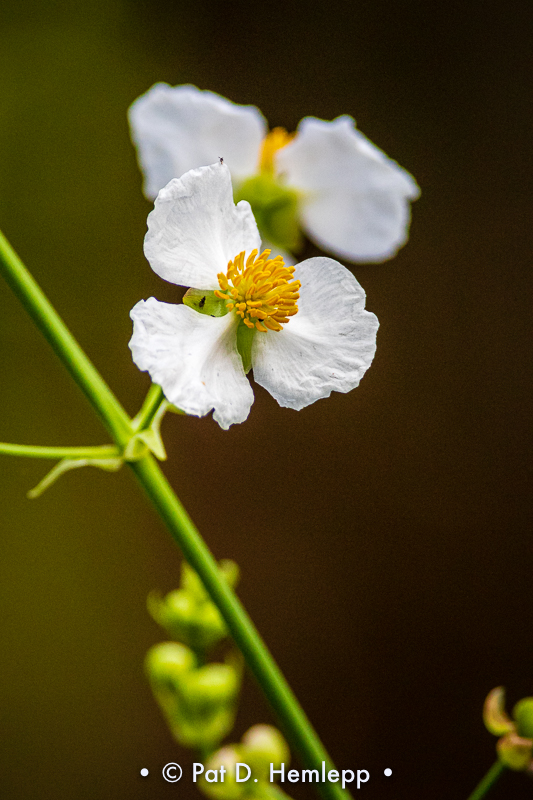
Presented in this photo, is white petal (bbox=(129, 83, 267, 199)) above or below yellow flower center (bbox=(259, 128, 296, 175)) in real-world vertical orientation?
above

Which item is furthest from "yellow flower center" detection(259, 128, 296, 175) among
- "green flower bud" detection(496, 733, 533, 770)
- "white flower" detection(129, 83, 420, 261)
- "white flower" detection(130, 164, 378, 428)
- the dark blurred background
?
the dark blurred background

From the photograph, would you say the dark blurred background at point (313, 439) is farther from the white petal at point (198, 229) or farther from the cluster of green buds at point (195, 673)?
the white petal at point (198, 229)

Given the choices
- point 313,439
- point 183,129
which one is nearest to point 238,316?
point 183,129

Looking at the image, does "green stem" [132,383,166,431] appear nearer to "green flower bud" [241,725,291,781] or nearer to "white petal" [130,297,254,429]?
"white petal" [130,297,254,429]

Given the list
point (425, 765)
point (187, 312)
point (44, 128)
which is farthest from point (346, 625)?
point (44, 128)

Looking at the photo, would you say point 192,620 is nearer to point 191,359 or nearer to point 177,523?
point 177,523

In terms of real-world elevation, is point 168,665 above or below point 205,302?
below

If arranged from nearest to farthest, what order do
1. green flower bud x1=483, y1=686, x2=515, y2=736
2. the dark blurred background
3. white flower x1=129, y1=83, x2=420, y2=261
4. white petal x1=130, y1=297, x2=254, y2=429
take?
white petal x1=130, y1=297, x2=254, y2=429 < green flower bud x1=483, y1=686, x2=515, y2=736 < white flower x1=129, y1=83, x2=420, y2=261 < the dark blurred background

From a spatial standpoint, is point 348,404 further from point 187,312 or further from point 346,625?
point 187,312
